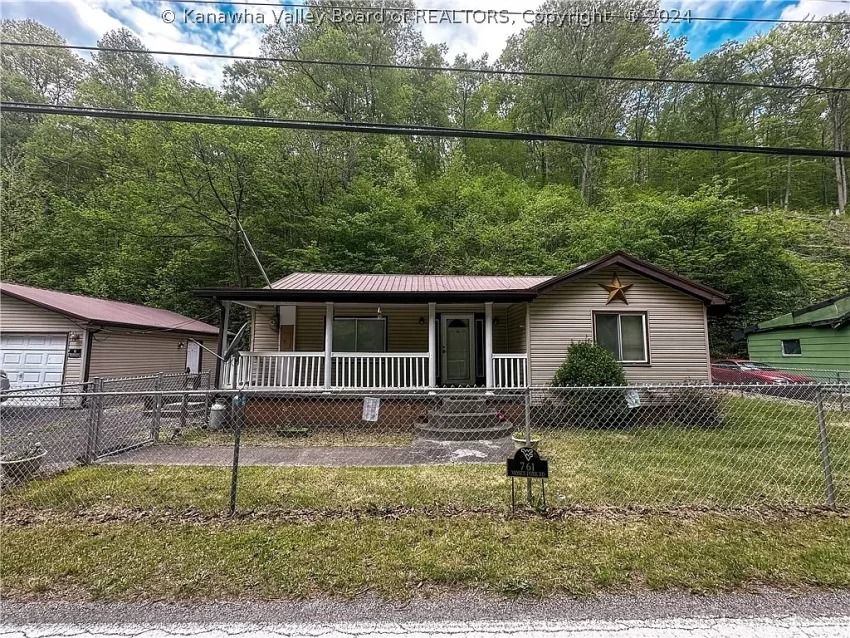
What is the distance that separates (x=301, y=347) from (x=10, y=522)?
22.7 feet

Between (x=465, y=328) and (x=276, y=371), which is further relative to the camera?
(x=465, y=328)

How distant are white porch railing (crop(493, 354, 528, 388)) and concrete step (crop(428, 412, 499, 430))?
109 cm

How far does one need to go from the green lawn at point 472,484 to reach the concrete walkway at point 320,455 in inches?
11.7

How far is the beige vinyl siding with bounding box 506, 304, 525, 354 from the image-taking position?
9.61m

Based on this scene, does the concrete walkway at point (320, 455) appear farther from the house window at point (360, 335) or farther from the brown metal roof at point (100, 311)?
the brown metal roof at point (100, 311)

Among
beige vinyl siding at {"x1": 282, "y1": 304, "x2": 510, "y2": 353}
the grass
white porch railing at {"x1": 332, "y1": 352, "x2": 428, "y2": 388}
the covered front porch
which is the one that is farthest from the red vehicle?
the grass

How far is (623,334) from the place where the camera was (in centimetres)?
922

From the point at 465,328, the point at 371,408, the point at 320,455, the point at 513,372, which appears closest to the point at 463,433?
the point at 513,372

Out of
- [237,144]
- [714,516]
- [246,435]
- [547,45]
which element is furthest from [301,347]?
[547,45]

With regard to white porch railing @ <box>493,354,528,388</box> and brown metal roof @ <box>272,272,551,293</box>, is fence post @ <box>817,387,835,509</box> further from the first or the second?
brown metal roof @ <box>272,272,551,293</box>

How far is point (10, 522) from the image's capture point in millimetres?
3512

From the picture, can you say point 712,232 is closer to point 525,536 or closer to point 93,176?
point 525,536

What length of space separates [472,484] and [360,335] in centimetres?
629

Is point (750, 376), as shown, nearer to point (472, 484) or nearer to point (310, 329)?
point (472, 484)
